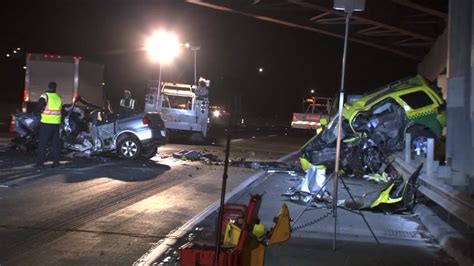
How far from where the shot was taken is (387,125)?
15305 mm

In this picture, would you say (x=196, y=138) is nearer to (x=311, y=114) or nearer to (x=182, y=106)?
(x=182, y=106)

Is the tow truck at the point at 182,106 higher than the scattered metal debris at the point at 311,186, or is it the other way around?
the tow truck at the point at 182,106

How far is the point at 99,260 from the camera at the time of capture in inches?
254

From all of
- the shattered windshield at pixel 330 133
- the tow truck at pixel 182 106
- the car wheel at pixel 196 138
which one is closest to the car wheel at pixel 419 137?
the shattered windshield at pixel 330 133

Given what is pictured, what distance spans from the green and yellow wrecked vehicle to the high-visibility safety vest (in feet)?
22.2

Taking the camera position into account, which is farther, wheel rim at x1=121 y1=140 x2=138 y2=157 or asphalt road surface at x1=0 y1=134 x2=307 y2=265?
wheel rim at x1=121 y1=140 x2=138 y2=157

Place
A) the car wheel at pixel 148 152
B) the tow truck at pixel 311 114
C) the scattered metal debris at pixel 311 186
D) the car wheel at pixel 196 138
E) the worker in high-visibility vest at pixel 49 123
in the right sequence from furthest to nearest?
the tow truck at pixel 311 114, the car wheel at pixel 196 138, the car wheel at pixel 148 152, the worker in high-visibility vest at pixel 49 123, the scattered metal debris at pixel 311 186

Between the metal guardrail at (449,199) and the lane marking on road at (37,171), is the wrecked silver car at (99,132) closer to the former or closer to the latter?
the lane marking on road at (37,171)

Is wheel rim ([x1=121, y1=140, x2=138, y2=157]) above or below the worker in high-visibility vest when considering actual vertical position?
below

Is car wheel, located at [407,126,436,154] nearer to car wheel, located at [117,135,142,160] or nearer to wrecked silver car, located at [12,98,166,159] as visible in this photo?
wrecked silver car, located at [12,98,166,159]

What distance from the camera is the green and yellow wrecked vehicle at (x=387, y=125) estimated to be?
15281 mm

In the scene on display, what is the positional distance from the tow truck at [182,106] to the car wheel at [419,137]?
1114 cm

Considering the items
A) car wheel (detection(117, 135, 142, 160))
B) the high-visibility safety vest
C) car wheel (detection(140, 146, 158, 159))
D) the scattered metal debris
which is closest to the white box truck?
car wheel (detection(140, 146, 158, 159))

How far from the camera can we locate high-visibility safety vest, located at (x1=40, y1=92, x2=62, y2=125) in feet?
46.5
